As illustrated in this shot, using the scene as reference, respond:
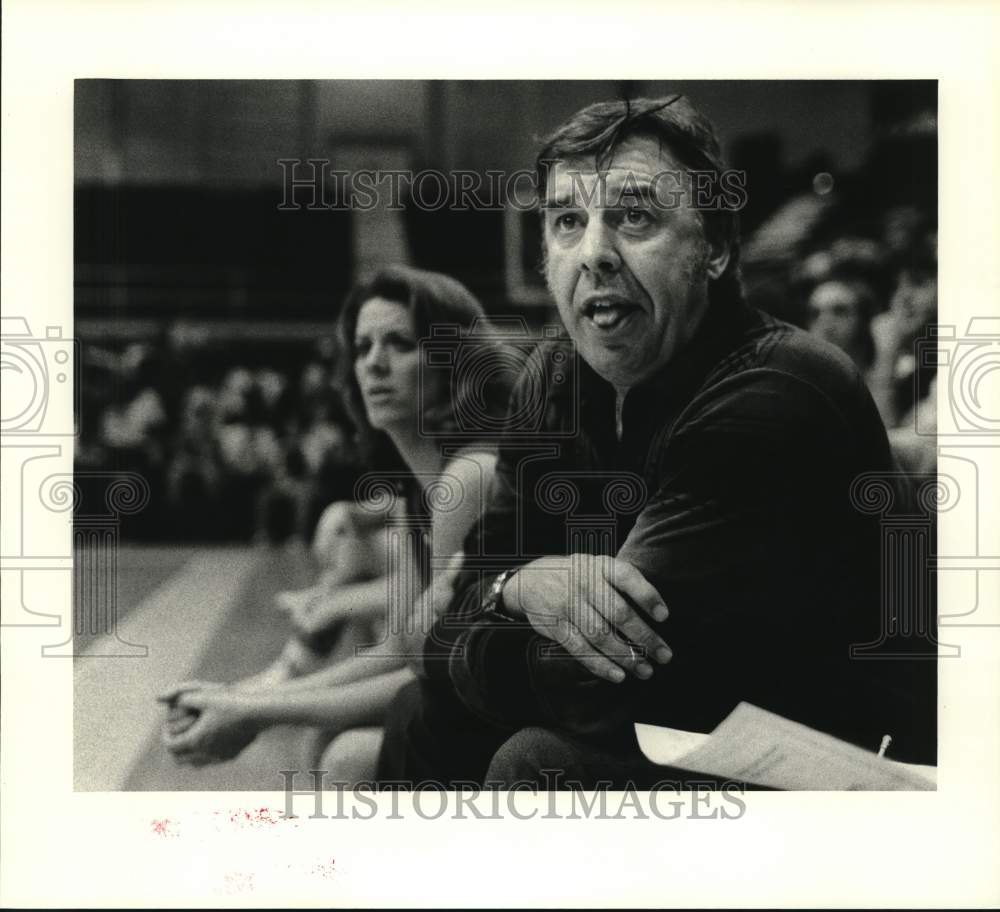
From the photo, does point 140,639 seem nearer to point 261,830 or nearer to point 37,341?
point 261,830

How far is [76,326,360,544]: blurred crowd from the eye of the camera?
3836 millimetres

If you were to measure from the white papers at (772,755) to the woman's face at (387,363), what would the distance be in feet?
4.16

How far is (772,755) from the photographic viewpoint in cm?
389

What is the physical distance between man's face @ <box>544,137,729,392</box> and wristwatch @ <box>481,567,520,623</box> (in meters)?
0.69

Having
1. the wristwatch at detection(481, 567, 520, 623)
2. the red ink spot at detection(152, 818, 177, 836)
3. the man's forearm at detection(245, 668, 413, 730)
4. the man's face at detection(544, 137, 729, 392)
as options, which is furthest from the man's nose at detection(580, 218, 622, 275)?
the red ink spot at detection(152, 818, 177, 836)

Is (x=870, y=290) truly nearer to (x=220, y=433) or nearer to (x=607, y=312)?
(x=607, y=312)

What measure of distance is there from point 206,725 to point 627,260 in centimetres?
200

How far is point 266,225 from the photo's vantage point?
383 cm

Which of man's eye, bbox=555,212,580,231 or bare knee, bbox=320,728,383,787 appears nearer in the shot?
man's eye, bbox=555,212,580,231

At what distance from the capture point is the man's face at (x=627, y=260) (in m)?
3.80

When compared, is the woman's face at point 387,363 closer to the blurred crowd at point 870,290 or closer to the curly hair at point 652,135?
the curly hair at point 652,135

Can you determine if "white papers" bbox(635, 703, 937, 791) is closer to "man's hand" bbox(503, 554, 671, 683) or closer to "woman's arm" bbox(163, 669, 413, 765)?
"man's hand" bbox(503, 554, 671, 683)

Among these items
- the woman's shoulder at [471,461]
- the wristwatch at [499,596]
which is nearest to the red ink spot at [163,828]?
the wristwatch at [499,596]

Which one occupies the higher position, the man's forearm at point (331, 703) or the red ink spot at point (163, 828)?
the man's forearm at point (331, 703)
